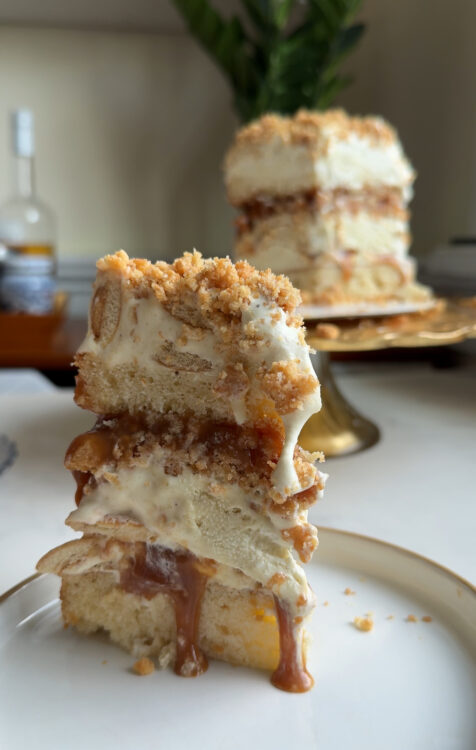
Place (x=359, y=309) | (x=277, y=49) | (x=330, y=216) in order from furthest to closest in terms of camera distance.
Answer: (x=277, y=49) < (x=330, y=216) < (x=359, y=309)

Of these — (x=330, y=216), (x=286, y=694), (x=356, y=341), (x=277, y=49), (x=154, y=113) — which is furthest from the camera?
(x=154, y=113)

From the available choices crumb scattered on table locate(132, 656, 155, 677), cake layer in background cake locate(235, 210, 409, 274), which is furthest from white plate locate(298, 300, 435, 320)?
crumb scattered on table locate(132, 656, 155, 677)

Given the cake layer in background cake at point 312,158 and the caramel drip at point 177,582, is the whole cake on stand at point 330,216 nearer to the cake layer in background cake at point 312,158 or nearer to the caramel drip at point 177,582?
the cake layer in background cake at point 312,158

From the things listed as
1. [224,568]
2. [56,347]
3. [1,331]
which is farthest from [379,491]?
[1,331]

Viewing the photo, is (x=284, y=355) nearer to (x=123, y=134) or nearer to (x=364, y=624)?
(x=364, y=624)

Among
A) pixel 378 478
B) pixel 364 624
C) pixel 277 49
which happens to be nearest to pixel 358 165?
pixel 378 478

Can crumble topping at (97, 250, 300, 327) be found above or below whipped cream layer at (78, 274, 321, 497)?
above

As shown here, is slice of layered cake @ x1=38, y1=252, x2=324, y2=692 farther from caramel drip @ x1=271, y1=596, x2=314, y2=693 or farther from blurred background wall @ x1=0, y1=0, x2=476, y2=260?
blurred background wall @ x1=0, y1=0, x2=476, y2=260

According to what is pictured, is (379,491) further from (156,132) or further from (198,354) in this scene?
(156,132)
